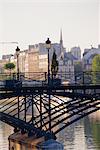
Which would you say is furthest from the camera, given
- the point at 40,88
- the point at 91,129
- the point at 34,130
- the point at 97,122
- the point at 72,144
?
the point at 97,122

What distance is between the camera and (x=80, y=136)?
74062mm

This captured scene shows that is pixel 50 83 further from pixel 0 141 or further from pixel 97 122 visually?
pixel 97 122

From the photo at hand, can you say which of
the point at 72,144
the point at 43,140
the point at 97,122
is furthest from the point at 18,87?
the point at 97,122

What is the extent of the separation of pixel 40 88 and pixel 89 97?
→ 3128 mm

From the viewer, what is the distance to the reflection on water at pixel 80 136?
6412 cm

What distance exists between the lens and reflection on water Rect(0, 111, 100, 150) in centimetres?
6412

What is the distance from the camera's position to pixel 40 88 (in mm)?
47750

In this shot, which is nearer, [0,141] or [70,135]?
[0,141]

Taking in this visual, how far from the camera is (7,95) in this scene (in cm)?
4881

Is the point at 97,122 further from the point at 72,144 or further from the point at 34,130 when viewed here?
the point at 34,130

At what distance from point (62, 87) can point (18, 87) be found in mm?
2790

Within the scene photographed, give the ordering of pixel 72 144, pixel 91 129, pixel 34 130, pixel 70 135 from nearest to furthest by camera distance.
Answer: pixel 34 130 < pixel 72 144 < pixel 70 135 < pixel 91 129

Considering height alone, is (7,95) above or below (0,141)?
above

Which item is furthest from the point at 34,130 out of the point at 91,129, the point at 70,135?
the point at 91,129
